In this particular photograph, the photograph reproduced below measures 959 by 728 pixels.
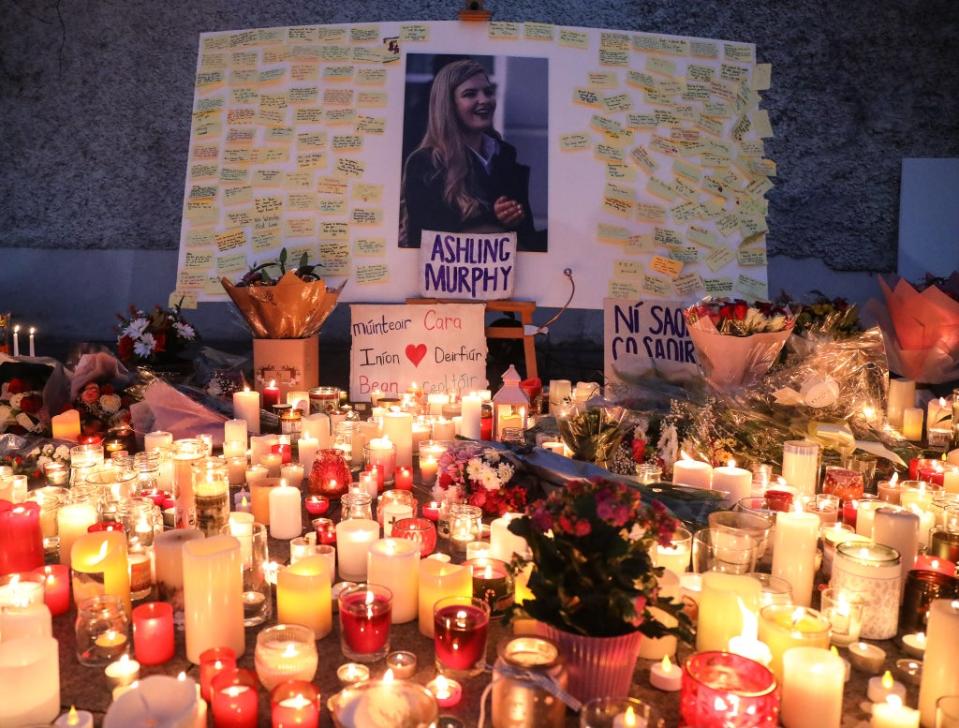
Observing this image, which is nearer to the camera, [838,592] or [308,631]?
[308,631]

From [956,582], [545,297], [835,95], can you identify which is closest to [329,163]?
[545,297]

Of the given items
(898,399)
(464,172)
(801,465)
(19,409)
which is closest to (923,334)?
(898,399)

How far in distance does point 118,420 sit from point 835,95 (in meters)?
5.44

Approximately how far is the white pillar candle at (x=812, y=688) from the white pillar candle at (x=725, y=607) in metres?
0.15

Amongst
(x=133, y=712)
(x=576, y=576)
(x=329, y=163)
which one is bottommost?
(x=133, y=712)

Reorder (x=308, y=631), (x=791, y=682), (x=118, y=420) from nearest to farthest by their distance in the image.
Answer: (x=791, y=682) → (x=308, y=631) → (x=118, y=420)

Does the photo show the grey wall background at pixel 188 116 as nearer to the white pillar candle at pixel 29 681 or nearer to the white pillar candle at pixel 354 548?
the white pillar candle at pixel 354 548

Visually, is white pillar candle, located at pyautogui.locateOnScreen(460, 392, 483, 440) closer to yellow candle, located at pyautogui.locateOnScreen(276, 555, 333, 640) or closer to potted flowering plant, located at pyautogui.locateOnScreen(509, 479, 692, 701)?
yellow candle, located at pyautogui.locateOnScreen(276, 555, 333, 640)

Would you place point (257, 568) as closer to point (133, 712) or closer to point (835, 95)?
point (133, 712)

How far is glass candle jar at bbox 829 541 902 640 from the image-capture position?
5.09 ft

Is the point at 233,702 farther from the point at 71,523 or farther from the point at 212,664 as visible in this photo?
the point at 71,523

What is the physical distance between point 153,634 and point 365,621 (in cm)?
40

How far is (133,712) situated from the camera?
1.14 m

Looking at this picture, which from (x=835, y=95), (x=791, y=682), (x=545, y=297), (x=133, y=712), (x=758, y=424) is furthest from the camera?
(x=835, y=95)
